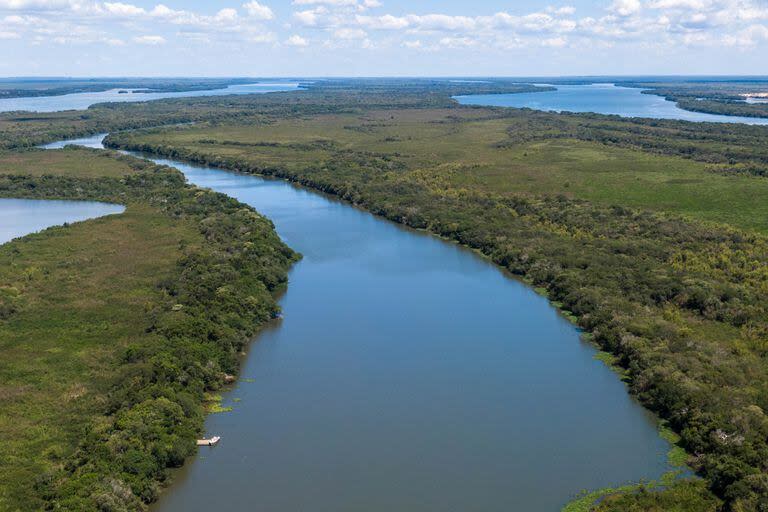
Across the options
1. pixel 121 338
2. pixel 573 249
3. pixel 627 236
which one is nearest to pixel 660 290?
pixel 573 249

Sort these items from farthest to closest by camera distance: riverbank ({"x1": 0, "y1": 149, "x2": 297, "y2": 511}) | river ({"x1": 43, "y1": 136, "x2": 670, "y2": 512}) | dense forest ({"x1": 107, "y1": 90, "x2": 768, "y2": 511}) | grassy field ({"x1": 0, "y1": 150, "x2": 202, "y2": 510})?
1. dense forest ({"x1": 107, "y1": 90, "x2": 768, "y2": 511})
2. grassy field ({"x1": 0, "y1": 150, "x2": 202, "y2": 510})
3. river ({"x1": 43, "y1": 136, "x2": 670, "y2": 512})
4. riverbank ({"x1": 0, "y1": 149, "x2": 297, "y2": 511})

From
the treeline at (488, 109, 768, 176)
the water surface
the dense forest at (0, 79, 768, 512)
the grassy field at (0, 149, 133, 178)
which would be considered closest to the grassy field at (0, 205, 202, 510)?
the dense forest at (0, 79, 768, 512)

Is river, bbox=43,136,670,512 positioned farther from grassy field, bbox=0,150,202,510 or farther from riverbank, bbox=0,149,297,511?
grassy field, bbox=0,150,202,510

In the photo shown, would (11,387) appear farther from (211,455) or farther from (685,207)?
(685,207)

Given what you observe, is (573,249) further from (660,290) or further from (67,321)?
(67,321)

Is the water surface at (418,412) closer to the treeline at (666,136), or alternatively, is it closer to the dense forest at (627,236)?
the dense forest at (627,236)
